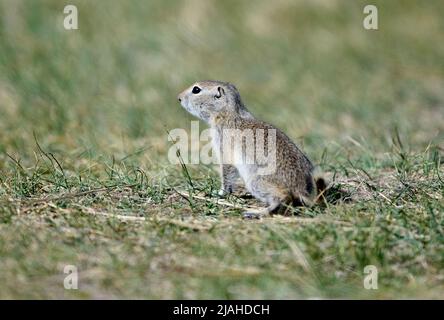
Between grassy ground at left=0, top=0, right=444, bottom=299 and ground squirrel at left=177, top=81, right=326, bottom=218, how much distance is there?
0.16m

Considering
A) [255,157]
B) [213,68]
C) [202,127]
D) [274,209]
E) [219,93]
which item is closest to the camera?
[274,209]

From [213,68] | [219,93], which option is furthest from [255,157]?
[213,68]

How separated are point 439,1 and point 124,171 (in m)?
10.2

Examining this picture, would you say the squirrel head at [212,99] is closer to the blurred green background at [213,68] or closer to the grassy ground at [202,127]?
Answer: the grassy ground at [202,127]

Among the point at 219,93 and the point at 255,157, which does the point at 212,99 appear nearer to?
the point at 219,93

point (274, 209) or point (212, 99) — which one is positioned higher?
point (212, 99)

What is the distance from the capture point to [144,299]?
4.43 m

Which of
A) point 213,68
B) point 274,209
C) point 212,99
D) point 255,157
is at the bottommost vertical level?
point 274,209

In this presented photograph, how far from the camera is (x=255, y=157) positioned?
18.3ft

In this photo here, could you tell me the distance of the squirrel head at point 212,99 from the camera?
6.30 m

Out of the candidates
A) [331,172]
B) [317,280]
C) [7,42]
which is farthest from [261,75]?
[317,280]

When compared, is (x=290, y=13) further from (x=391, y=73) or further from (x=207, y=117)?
(x=207, y=117)

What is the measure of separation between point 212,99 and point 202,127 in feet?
8.20

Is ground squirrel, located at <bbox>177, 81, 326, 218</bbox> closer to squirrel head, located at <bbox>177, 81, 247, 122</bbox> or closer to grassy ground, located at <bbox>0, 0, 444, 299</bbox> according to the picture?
squirrel head, located at <bbox>177, 81, 247, 122</bbox>
